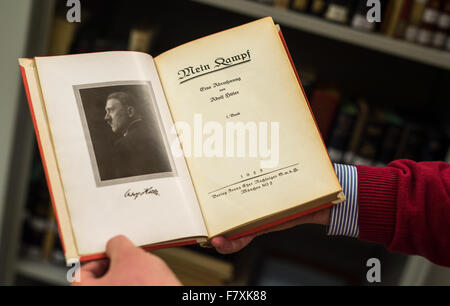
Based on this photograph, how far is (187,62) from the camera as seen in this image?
25.7 inches

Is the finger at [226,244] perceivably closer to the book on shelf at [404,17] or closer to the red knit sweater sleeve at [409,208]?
the red knit sweater sleeve at [409,208]

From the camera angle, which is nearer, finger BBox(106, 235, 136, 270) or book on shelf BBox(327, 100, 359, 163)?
finger BBox(106, 235, 136, 270)

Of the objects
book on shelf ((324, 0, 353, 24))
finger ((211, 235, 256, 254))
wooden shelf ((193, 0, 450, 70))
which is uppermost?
→ book on shelf ((324, 0, 353, 24))

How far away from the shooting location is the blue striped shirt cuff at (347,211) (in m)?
0.77

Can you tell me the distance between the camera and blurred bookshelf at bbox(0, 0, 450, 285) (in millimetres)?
1062

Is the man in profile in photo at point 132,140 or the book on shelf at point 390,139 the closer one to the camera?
the man in profile in photo at point 132,140

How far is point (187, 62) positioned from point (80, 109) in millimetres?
177

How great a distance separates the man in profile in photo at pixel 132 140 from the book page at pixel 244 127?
47 mm

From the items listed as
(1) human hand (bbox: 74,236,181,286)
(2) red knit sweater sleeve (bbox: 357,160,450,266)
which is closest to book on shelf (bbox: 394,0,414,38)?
(2) red knit sweater sleeve (bbox: 357,160,450,266)

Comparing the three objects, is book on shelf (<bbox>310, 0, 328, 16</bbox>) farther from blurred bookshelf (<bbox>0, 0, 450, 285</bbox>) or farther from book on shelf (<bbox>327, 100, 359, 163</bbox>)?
book on shelf (<bbox>327, 100, 359, 163</bbox>)
